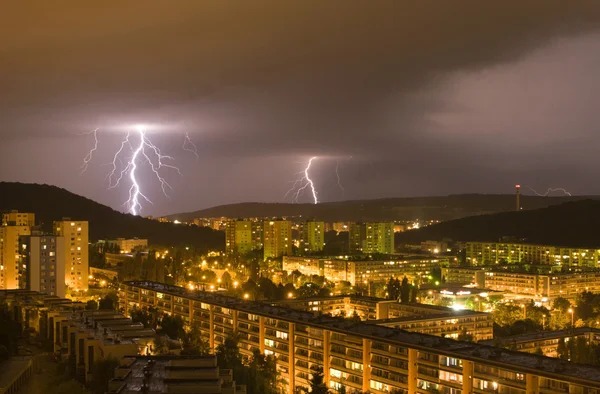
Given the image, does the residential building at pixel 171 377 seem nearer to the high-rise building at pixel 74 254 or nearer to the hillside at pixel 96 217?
the high-rise building at pixel 74 254

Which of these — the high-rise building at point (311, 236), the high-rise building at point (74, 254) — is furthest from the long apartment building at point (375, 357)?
the high-rise building at point (311, 236)

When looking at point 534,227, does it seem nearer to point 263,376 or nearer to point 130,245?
point 130,245

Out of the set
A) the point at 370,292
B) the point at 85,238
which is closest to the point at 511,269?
the point at 370,292

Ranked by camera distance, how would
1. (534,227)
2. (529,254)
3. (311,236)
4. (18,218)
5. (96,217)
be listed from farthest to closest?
(534,227), (96,217), (311,236), (529,254), (18,218)

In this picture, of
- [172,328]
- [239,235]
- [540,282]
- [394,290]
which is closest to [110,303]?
[172,328]

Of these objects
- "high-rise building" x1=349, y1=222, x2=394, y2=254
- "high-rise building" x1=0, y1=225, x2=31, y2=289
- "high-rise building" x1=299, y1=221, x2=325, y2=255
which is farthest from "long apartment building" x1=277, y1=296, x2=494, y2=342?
"high-rise building" x1=299, y1=221, x2=325, y2=255

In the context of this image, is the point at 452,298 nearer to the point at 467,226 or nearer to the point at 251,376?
the point at 251,376
